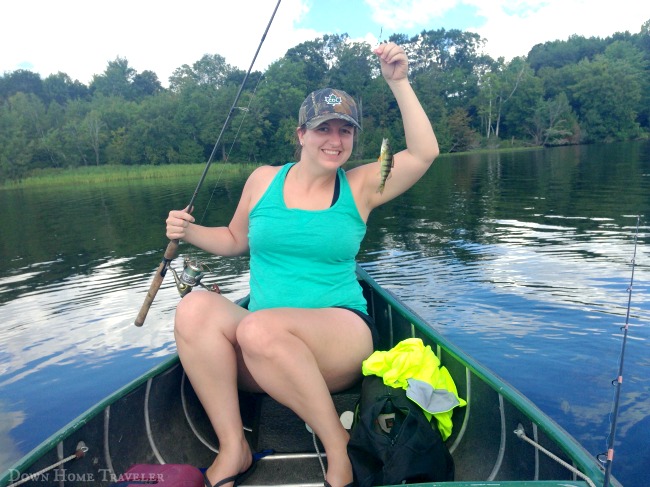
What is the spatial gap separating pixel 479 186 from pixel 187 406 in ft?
65.1

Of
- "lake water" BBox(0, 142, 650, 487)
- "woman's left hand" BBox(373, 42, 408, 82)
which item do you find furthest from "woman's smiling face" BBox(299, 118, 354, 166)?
"lake water" BBox(0, 142, 650, 487)

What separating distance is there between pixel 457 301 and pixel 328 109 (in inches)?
180

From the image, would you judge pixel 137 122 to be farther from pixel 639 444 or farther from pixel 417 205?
pixel 639 444

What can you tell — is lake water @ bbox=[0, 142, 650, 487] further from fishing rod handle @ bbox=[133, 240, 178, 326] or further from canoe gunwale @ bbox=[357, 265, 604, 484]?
fishing rod handle @ bbox=[133, 240, 178, 326]

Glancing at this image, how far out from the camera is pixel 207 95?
201 feet

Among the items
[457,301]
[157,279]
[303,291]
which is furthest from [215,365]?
[457,301]

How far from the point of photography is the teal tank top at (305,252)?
288 centimetres

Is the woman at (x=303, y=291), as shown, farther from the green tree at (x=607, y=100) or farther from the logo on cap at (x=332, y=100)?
the green tree at (x=607, y=100)

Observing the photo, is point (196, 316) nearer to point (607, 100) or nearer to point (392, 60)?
point (392, 60)

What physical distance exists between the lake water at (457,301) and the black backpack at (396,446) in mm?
1698

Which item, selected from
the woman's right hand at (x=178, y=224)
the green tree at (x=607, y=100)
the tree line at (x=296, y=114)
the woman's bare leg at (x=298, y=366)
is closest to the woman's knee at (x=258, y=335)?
the woman's bare leg at (x=298, y=366)

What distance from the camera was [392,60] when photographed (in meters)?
2.80

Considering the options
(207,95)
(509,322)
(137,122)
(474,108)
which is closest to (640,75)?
(474,108)

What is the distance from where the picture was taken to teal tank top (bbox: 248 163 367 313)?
2.88 meters
